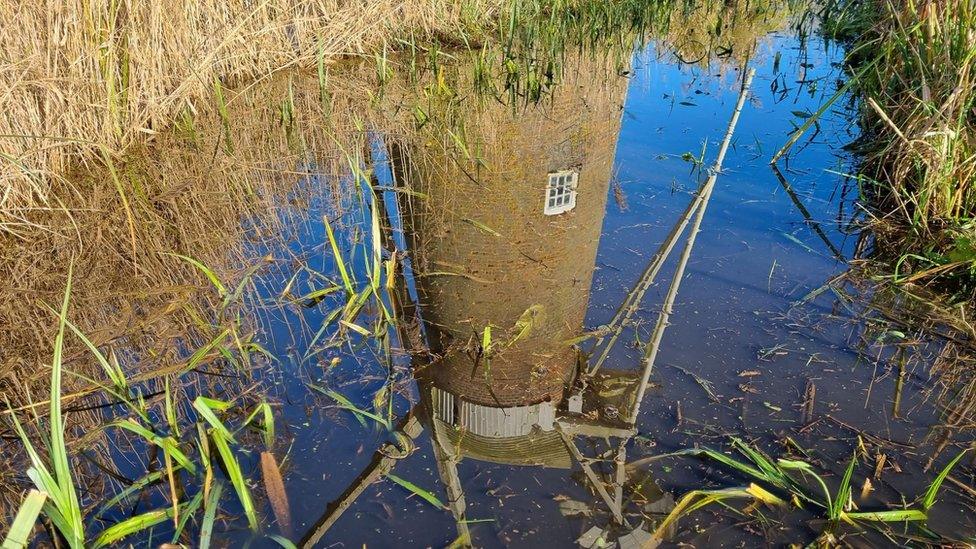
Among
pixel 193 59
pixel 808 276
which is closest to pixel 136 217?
pixel 193 59

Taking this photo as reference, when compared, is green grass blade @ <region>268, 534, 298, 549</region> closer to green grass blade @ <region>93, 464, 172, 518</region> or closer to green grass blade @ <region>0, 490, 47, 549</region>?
green grass blade @ <region>93, 464, 172, 518</region>

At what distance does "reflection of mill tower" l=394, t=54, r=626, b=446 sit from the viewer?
317 centimetres

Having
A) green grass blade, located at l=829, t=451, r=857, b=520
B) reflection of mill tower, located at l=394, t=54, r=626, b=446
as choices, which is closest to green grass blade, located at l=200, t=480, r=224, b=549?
reflection of mill tower, located at l=394, t=54, r=626, b=446

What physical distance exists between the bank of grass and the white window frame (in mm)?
1707

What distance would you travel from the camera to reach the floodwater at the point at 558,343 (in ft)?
8.24

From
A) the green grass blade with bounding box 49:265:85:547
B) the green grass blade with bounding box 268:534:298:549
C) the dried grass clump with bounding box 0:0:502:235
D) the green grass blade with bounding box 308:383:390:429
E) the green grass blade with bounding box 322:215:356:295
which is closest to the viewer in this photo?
the green grass blade with bounding box 49:265:85:547

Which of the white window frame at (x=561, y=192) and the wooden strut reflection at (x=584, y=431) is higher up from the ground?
the white window frame at (x=561, y=192)

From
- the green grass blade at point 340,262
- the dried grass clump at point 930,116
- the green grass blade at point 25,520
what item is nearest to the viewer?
the green grass blade at point 25,520

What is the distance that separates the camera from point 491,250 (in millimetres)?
4012

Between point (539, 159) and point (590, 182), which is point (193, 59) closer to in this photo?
point (539, 159)

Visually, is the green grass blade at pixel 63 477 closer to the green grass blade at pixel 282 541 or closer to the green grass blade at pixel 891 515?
the green grass blade at pixel 282 541

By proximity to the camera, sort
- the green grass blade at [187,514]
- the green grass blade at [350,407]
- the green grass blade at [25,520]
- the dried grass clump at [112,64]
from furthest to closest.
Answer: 1. the dried grass clump at [112,64]
2. the green grass blade at [350,407]
3. the green grass blade at [187,514]
4. the green grass blade at [25,520]

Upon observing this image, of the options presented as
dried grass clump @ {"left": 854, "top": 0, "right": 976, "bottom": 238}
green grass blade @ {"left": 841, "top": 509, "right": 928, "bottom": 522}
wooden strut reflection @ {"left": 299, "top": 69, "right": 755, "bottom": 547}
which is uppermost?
dried grass clump @ {"left": 854, "top": 0, "right": 976, "bottom": 238}

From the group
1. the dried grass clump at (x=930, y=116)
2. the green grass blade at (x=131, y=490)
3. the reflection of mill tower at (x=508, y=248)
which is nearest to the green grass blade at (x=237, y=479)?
the green grass blade at (x=131, y=490)
